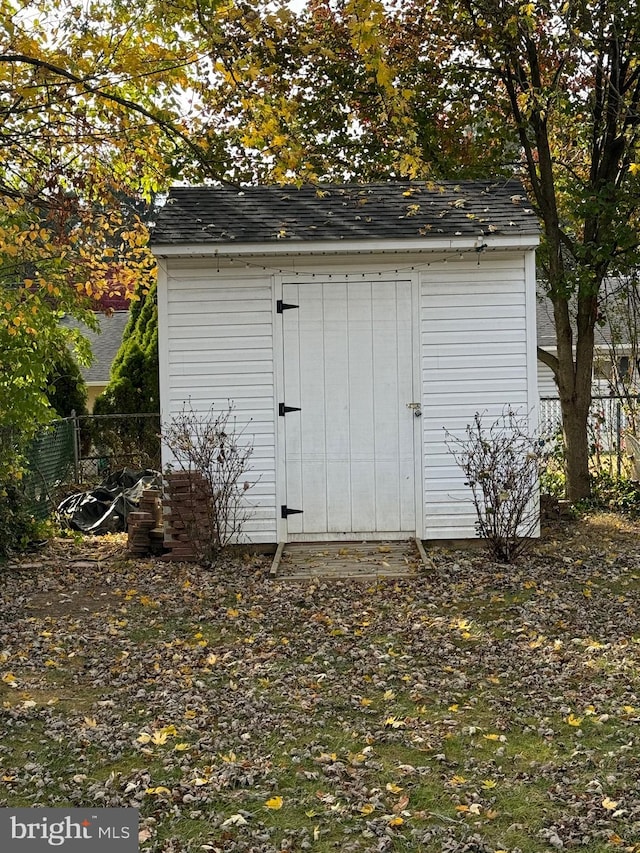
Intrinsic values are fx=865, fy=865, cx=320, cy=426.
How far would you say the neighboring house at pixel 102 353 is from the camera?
21.5m

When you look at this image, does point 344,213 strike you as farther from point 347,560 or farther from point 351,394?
point 347,560

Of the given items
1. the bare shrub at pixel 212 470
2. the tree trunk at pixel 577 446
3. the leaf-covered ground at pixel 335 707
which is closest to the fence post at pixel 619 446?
the tree trunk at pixel 577 446

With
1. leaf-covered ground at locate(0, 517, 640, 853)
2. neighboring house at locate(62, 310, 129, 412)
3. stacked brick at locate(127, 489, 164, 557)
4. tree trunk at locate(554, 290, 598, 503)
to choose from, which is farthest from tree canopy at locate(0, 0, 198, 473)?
neighboring house at locate(62, 310, 129, 412)

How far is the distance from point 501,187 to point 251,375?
3327 millimetres

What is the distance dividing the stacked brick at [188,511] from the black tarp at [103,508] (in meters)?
1.99

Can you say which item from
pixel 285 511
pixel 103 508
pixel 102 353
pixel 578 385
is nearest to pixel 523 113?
pixel 578 385

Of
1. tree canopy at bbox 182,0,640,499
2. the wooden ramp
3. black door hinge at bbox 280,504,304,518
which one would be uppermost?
tree canopy at bbox 182,0,640,499

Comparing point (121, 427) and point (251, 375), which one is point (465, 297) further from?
point (121, 427)

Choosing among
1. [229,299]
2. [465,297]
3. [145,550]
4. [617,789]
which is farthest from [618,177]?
[617,789]

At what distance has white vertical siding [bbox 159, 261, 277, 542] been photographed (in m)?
8.29

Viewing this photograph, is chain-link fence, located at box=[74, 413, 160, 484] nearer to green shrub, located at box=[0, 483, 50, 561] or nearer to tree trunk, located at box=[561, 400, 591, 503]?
green shrub, located at box=[0, 483, 50, 561]

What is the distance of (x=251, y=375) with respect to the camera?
8305 millimetres

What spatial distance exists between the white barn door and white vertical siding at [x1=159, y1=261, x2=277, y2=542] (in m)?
0.21

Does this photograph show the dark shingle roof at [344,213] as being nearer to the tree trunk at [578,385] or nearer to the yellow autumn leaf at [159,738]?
the tree trunk at [578,385]
